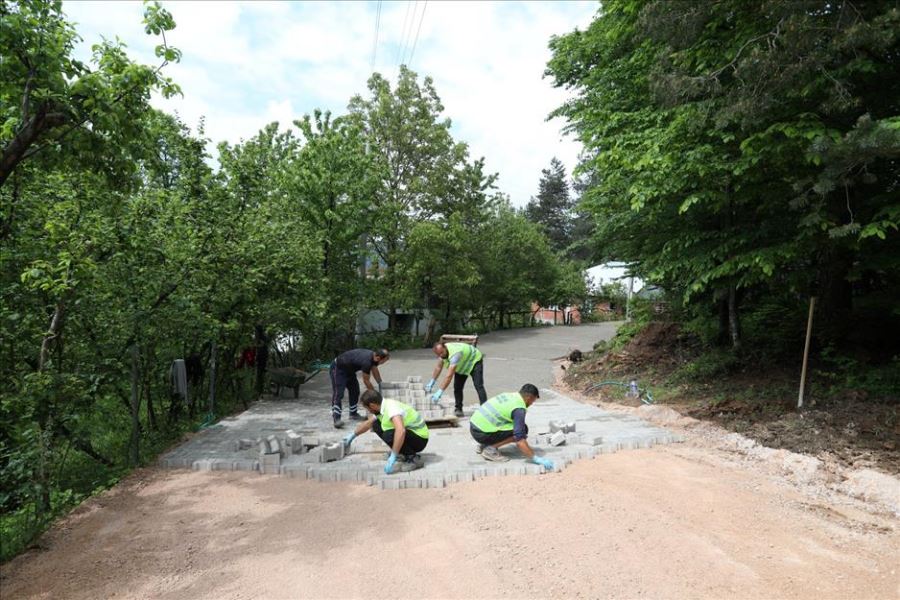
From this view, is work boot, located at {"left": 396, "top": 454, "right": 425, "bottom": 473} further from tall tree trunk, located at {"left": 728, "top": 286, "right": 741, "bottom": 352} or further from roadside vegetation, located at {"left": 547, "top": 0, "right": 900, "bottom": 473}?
tall tree trunk, located at {"left": 728, "top": 286, "right": 741, "bottom": 352}

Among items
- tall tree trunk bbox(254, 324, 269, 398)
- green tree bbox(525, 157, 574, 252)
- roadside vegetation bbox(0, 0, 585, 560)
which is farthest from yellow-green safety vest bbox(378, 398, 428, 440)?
green tree bbox(525, 157, 574, 252)

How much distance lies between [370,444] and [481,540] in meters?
2.90

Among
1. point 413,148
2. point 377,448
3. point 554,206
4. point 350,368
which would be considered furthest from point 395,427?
point 554,206

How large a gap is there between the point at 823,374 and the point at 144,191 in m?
10.7

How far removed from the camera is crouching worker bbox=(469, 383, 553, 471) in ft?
17.5

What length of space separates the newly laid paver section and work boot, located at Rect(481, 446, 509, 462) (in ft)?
0.27

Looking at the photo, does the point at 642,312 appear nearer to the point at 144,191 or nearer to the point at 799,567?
the point at 799,567

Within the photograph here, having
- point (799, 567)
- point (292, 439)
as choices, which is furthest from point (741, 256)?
point (292, 439)

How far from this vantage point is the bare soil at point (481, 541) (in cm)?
323

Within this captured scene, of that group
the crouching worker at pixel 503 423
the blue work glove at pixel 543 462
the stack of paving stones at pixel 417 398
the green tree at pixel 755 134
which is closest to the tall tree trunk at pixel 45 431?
the crouching worker at pixel 503 423

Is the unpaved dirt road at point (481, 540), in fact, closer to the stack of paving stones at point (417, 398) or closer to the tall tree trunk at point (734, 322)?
the stack of paving stones at point (417, 398)

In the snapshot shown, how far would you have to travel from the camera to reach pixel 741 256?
21.5ft

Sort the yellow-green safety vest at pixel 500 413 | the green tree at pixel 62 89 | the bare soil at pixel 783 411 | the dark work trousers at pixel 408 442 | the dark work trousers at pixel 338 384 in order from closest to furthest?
the green tree at pixel 62 89 → the dark work trousers at pixel 408 442 → the yellow-green safety vest at pixel 500 413 → the bare soil at pixel 783 411 → the dark work trousers at pixel 338 384

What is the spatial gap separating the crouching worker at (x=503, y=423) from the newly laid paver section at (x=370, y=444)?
0.15 metres
